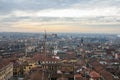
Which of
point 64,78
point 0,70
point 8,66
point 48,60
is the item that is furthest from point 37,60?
point 64,78

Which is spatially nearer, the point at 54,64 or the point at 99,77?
the point at 99,77

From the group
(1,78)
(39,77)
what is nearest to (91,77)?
(39,77)

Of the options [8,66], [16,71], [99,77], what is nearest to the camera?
[99,77]

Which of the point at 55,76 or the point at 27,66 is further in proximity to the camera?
the point at 27,66

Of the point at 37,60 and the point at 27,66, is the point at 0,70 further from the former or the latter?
the point at 37,60

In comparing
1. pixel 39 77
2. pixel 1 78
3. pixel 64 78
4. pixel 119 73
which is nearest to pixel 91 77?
pixel 64 78

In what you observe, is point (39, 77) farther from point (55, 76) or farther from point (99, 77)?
point (99, 77)

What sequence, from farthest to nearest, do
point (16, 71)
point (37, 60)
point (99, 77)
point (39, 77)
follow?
point (37, 60), point (16, 71), point (99, 77), point (39, 77)

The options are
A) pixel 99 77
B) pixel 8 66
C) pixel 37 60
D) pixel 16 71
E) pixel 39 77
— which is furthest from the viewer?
pixel 37 60

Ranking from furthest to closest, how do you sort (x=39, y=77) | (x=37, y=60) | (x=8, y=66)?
(x=37, y=60) < (x=8, y=66) < (x=39, y=77)
